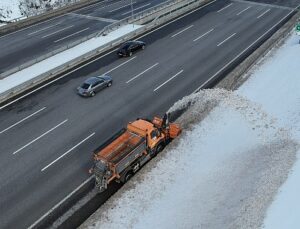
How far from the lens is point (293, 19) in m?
53.4

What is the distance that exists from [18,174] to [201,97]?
55.4 feet

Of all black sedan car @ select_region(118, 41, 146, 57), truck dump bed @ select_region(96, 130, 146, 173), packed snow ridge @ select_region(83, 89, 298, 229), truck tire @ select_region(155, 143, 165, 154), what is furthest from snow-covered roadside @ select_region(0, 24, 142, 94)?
truck tire @ select_region(155, 143, 165, 154)

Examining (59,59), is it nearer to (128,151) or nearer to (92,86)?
(92,86)

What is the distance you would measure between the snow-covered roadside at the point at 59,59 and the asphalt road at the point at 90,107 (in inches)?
117

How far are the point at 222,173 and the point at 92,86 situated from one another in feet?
52.5

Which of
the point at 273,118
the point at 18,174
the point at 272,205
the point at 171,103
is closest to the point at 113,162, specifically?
the point at 18,174

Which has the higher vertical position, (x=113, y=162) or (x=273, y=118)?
(x=113, y=162)

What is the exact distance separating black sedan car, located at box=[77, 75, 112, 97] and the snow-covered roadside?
669cm

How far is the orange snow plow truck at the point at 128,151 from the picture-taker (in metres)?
23.6

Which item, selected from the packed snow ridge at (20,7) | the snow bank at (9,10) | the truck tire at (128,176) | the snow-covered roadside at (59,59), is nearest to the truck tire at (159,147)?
the truck tire at (128,176)

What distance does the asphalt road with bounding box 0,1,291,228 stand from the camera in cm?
2502

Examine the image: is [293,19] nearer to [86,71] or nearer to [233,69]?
[233,69]

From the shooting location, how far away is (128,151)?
24391mm

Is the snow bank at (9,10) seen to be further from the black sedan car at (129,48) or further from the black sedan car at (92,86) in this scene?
the black sedan car at (92,86)
